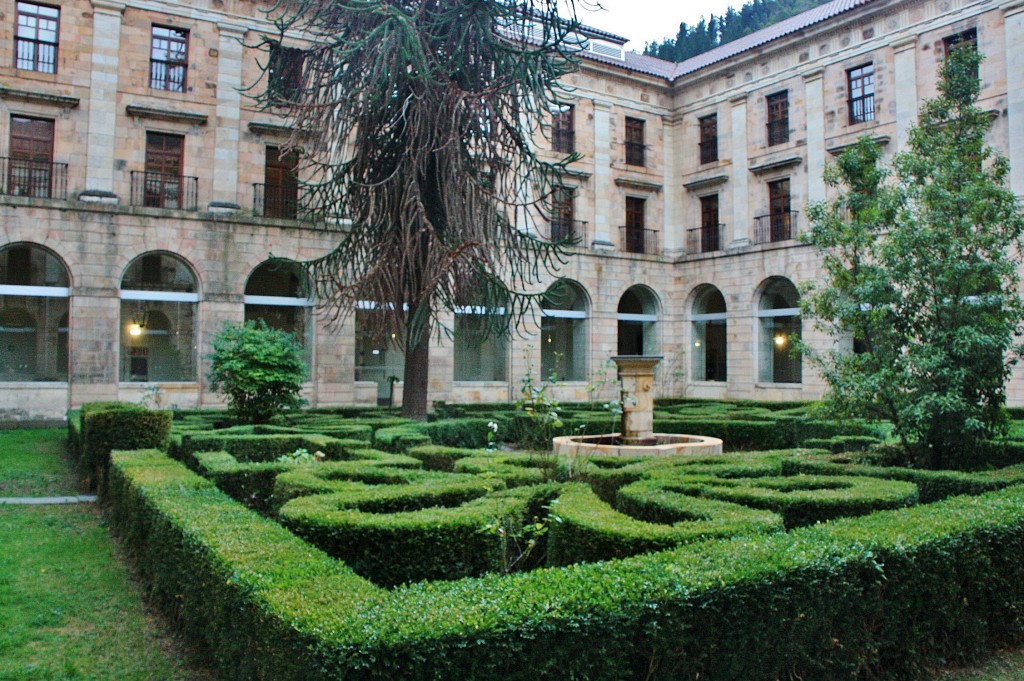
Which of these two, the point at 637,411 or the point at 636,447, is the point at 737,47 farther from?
the point at 636,447

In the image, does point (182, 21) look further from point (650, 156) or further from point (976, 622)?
point (976, 622)

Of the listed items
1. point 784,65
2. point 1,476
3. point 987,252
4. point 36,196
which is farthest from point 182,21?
point 987,252

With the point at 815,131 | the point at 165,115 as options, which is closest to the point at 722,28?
the point at 815,131

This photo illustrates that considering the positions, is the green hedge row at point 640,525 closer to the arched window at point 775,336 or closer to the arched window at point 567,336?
the arched window at point 567,336

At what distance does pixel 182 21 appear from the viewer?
21641 millimetres

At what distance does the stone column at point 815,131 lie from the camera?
24906 mm

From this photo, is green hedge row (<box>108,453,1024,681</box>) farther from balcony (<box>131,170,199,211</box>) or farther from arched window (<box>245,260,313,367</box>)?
balcony (<box>131,170,199,211</box>)

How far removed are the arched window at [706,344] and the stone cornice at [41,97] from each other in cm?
2056

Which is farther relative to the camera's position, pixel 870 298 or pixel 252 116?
pixel 252 116

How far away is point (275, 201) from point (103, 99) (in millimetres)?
4906

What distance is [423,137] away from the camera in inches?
588

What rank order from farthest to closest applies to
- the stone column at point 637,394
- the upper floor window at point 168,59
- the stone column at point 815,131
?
the stone column at point 815,131 < the upper floor window at point 168,59 < the stone column at point 637,394

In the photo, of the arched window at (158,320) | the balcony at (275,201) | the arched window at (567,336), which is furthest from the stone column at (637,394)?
the arched window at (567,336)

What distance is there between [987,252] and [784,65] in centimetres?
1893
